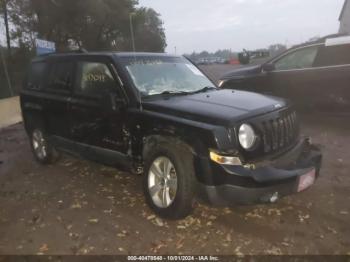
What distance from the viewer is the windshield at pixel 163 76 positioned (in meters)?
4.97

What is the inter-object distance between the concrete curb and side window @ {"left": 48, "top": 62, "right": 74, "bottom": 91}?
6.15 metres

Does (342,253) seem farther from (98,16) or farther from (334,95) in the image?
(98,16)

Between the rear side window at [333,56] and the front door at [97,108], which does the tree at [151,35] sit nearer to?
the rear side window at [333,56]

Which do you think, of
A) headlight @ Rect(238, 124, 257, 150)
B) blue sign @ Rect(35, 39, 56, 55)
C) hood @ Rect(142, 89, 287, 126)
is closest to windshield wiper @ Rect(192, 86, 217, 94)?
hood @ Rect(142, 89, 287, 126)

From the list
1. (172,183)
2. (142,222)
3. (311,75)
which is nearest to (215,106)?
(172,183)

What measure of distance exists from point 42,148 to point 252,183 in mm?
4201

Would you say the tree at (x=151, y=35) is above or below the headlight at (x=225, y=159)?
above

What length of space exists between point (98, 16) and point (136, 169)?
107 ft

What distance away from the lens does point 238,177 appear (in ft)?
12.5

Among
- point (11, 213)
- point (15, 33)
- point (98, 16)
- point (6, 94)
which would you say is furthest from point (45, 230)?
point (98, 16)

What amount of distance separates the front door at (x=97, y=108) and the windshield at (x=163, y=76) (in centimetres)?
28

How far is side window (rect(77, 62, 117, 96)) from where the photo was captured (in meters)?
5.10

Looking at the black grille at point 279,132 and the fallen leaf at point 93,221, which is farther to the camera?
the fallen leaf at point 93,221

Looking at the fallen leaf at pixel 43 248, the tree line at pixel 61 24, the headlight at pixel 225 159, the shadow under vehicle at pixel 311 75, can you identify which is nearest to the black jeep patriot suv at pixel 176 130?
the headlight at pixel 225 159
